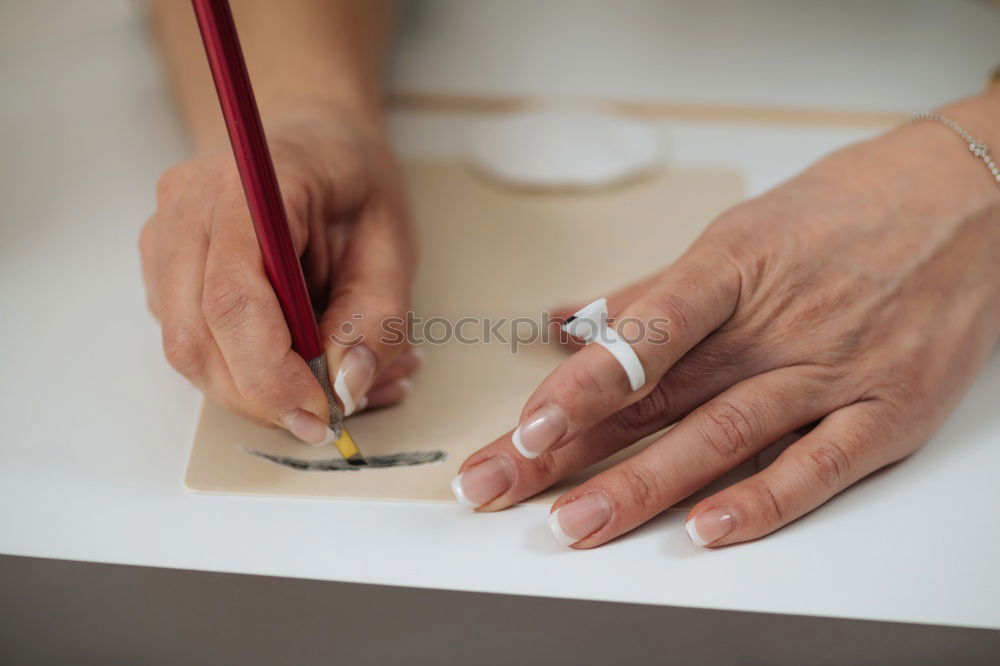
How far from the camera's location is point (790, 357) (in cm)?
67

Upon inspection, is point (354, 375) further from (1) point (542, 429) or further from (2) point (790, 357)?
(2) point (790, 357)

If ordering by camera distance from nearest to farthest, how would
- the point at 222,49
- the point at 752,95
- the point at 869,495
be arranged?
the point at 222,49
the point at 869,495
the point at 752,95

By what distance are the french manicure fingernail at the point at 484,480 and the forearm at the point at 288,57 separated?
0.43 metres

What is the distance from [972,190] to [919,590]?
1.13 ft

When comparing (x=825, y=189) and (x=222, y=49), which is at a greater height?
(x=222, y=49)

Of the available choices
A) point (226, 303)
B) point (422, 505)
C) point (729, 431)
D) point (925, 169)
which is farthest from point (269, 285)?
point (925, 169)

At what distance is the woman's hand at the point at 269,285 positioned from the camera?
2.01 feet

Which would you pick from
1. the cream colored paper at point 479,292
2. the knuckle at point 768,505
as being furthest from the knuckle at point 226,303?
the knuckle at point 768,505

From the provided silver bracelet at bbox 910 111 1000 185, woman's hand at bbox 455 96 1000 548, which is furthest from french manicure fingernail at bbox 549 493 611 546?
silver bracelet at bbox 910 111 1000 185

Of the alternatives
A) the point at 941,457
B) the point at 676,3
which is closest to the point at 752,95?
the point at 676,3

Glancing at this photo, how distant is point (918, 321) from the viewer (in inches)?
27.2

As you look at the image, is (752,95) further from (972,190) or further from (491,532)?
(491,532)

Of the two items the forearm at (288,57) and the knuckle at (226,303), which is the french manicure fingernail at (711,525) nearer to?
the knuckle at (226,303)

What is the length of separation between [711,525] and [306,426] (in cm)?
28
